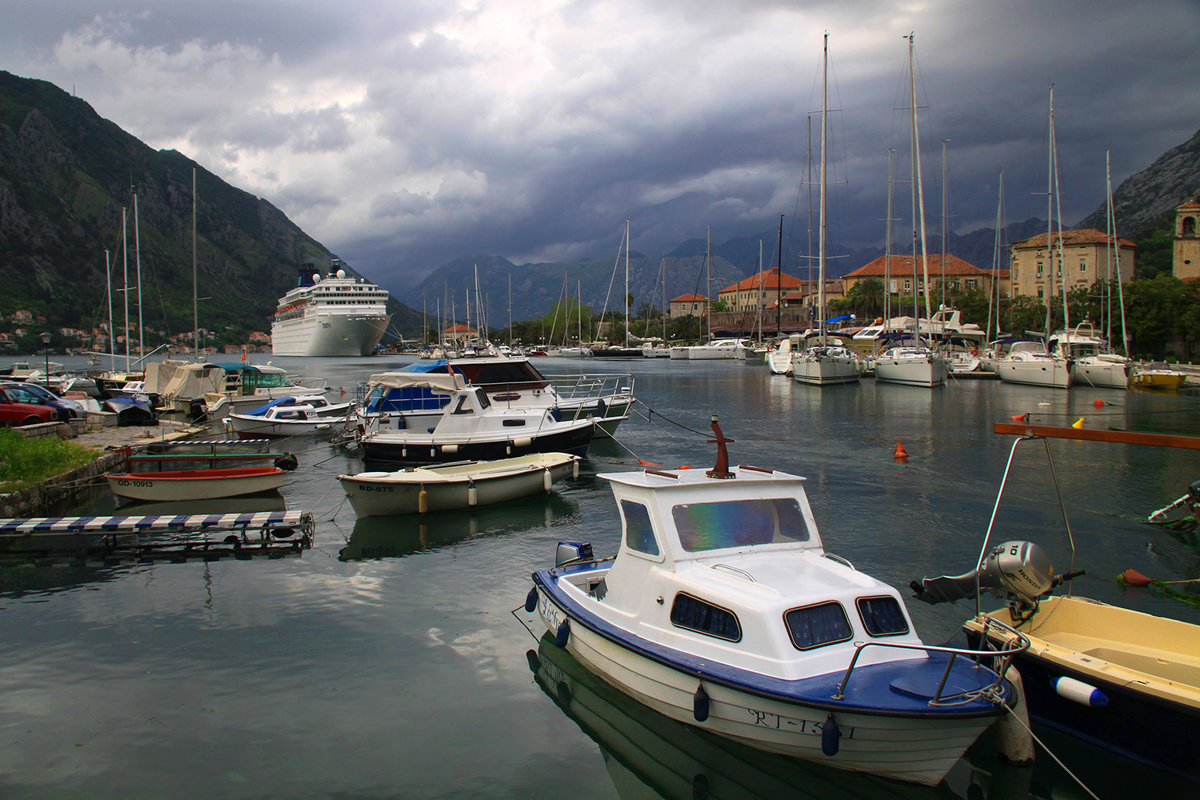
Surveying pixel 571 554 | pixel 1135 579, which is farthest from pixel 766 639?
pixel 1135 579

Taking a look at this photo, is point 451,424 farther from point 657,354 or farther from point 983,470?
point 657,354

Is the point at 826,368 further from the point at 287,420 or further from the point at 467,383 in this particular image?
the point at 287,420

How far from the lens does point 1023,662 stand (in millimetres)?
7543

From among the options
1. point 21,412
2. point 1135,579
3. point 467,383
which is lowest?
point 1135,579

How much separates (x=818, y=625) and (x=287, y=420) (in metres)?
30.6

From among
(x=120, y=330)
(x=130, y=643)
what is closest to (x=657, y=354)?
(x=120, y=330)

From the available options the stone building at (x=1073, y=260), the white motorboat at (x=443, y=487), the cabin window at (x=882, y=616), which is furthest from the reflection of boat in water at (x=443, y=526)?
the stone building at (x=1073, y=260)

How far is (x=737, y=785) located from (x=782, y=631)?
1900mm

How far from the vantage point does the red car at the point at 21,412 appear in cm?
2477

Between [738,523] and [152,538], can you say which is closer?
Result: [738,523]

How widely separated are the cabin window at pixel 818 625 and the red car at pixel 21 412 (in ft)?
89.5

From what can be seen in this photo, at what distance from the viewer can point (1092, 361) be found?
2042 inches

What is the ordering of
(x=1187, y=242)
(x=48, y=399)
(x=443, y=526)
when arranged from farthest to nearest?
(x=1187, y=242)
(x=48, y=399)
(x=443, y=526)

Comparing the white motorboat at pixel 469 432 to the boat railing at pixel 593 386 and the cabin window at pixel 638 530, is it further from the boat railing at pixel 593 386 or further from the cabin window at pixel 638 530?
the cabin window at pixel 638 530
